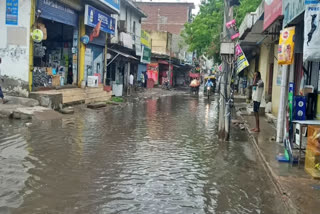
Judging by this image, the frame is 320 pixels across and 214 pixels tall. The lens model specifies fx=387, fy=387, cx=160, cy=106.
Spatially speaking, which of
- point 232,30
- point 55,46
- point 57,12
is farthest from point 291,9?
point 55,46

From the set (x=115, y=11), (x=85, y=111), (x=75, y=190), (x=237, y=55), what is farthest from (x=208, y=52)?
(x=75, y=190)

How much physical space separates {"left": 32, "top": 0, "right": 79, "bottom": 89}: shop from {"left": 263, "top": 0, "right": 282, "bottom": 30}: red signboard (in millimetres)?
9015

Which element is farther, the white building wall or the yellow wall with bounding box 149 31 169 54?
the yellow wall with bounding box 149 31 169 54

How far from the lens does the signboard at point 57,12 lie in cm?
1669

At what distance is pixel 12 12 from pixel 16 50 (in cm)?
153

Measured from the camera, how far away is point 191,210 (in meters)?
5.35

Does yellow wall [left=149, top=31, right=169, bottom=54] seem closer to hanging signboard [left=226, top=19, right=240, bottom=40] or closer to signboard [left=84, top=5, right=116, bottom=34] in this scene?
signboard [left=84, top=5, right=116, bottom=34]

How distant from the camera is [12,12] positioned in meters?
15.7

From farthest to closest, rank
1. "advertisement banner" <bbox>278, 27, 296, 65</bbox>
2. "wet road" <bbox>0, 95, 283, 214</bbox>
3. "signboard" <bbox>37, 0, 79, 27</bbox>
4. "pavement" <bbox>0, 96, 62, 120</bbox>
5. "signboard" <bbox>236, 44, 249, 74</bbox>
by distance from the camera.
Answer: "signboard" <bbox>37, 0, 79, 27</bbox>
"pavement" <bbox>0, 96, 62, 120</bbox>
"signboard" <bbox>236, 44, 249, 74</bbox>
"advertisement banner" <bbox>278, 27, 296, 65</bbox>
"wet road" <bbox>0, 95, 283, 214</bbox>

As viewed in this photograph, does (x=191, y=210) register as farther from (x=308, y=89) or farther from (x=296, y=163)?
(x=308, y=89)

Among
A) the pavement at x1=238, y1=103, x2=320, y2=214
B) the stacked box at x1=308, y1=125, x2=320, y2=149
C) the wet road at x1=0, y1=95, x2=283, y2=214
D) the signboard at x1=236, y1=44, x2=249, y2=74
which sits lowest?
the wet road at x1=0, y1=95, x2=283, y2=214

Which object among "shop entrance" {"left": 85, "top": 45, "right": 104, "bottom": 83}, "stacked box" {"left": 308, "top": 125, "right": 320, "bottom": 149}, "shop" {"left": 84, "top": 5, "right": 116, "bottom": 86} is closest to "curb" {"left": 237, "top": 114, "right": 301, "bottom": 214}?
"stacked box" {"left": 308, "top": 125, "right": 320, "bottom": 149}

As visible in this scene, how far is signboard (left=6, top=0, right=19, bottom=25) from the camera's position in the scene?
15664 millimetres

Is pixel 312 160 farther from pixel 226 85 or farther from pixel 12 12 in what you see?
pixel 12 12
